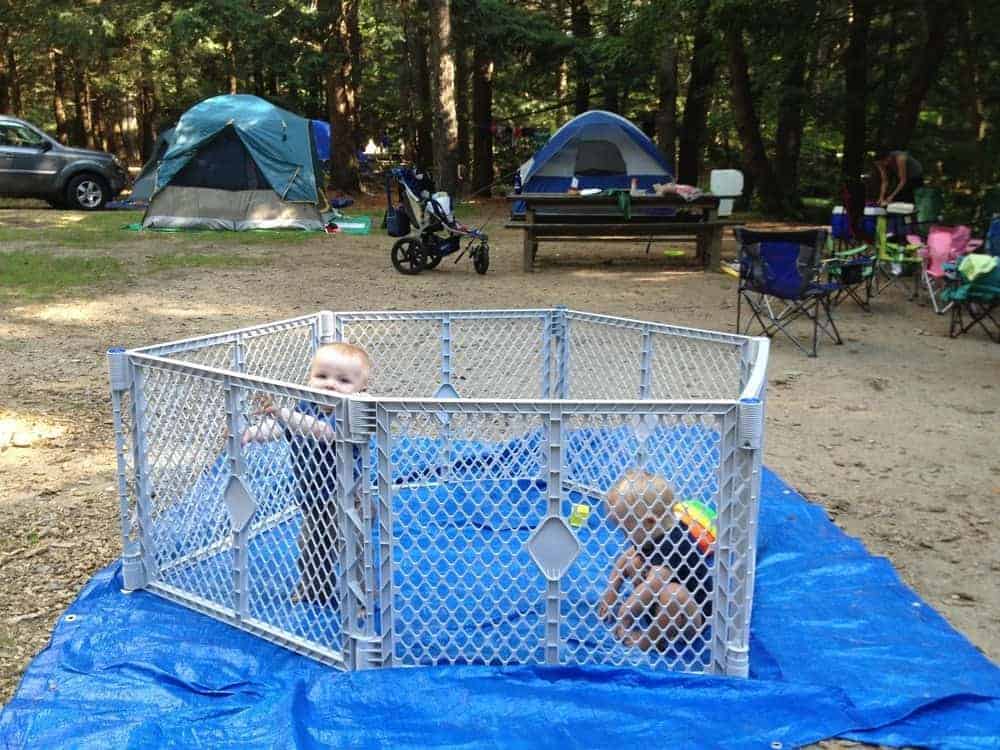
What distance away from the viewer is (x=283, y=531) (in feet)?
11.3

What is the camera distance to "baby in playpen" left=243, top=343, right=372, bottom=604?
2.84 meters

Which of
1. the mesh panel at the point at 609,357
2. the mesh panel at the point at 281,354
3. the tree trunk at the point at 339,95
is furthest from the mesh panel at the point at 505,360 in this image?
the tree trunk at the point at 339,95

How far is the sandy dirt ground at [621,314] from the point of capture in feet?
12.2

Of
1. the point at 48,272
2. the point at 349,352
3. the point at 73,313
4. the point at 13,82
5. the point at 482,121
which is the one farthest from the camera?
the point at 13,82

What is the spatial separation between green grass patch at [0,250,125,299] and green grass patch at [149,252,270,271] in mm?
447

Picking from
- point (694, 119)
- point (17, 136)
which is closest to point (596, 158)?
point (694, 119)

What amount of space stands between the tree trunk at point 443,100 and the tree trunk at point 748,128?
459 cm

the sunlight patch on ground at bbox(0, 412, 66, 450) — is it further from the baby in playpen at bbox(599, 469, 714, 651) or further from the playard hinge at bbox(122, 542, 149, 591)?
the baby in playpen at bbox(599, 469, 714, 651)

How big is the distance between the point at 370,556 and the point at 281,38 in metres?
20.3

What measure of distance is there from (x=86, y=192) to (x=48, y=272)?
8116 millimetres

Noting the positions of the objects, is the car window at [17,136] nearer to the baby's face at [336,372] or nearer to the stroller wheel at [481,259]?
the stroller wheel at [481,259]

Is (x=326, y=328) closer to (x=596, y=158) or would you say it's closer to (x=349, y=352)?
(x=349, y=352)

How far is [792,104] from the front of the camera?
1820 cm

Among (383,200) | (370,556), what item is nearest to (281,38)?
(383,200)
